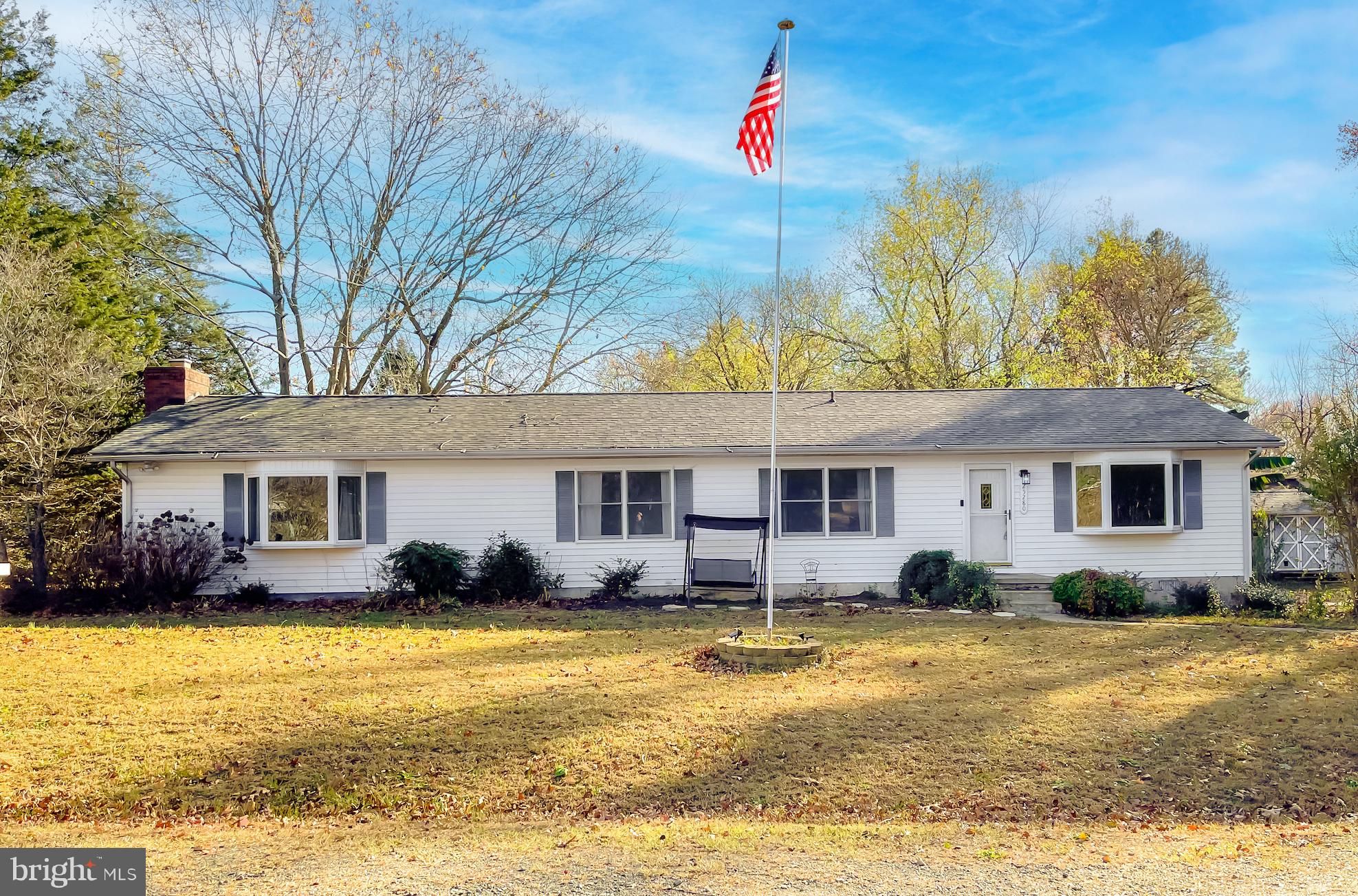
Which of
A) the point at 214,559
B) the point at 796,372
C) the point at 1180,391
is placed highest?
the point at 796,372

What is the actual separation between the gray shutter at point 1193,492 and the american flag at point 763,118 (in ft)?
31.9

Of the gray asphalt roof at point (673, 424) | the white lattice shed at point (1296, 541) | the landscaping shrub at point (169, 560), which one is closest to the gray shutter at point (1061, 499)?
the gray asphalt roof at point (673, 424)

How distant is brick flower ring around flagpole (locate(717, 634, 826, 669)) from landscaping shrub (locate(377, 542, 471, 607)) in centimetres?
622

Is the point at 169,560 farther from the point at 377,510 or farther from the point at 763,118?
the point at 763,118

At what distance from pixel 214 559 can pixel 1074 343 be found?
2436 centimetres

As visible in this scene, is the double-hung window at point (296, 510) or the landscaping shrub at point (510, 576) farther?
the double-hung window at point (296, 510)

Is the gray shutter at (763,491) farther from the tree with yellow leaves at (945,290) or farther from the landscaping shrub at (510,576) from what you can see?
the tree with yellow leaves at (945,290)

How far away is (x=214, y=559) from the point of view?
1498 centimetres

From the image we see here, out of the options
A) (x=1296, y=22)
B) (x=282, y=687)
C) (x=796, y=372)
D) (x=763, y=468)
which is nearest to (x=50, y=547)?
(x=282, y=687)

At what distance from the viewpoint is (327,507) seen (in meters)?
15.0

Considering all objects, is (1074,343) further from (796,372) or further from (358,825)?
(358,825)

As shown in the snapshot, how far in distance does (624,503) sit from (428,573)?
11.0ft

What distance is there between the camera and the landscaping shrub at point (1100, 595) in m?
13.6

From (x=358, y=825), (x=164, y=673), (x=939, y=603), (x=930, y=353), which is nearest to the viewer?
(x=358, y=825)
